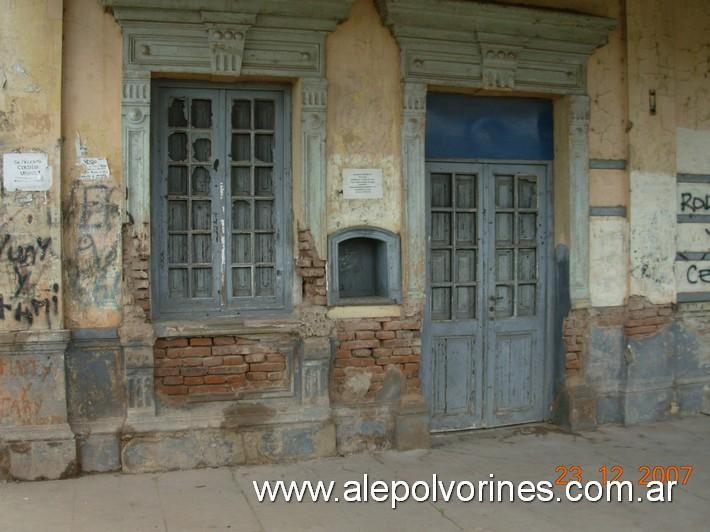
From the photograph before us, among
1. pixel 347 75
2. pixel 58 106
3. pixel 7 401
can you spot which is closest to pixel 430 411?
pixel 347 75

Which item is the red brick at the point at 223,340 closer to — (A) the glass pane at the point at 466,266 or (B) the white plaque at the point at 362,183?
(B) the white plaque at the point at 362,183

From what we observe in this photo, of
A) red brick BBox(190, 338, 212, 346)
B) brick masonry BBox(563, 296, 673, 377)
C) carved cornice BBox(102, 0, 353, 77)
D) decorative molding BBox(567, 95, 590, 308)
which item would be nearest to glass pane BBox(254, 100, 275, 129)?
carved cornice BBox(102, 0, 353, 77)

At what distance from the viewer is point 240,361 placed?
593cm

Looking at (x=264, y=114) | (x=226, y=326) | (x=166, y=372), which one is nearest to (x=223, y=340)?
(x=226, y=326)

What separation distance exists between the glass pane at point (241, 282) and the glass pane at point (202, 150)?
881 mm

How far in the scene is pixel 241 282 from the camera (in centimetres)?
615

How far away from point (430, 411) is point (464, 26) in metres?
3.16

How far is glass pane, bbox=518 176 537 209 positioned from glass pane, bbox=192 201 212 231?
271 cm

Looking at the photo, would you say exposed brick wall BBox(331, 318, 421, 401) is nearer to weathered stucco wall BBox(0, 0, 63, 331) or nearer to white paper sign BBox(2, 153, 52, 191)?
weathered stucco wall BBox(0, 0, 63, 331)

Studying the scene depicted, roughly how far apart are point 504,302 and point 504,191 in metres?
0.97

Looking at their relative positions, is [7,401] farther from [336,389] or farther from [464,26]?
[464,26]

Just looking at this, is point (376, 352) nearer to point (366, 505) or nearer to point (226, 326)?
point (226, 326)

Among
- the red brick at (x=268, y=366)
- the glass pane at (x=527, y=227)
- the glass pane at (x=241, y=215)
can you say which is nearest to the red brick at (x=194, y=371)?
the red brick at (x=268, y=366)

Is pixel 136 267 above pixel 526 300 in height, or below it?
above
